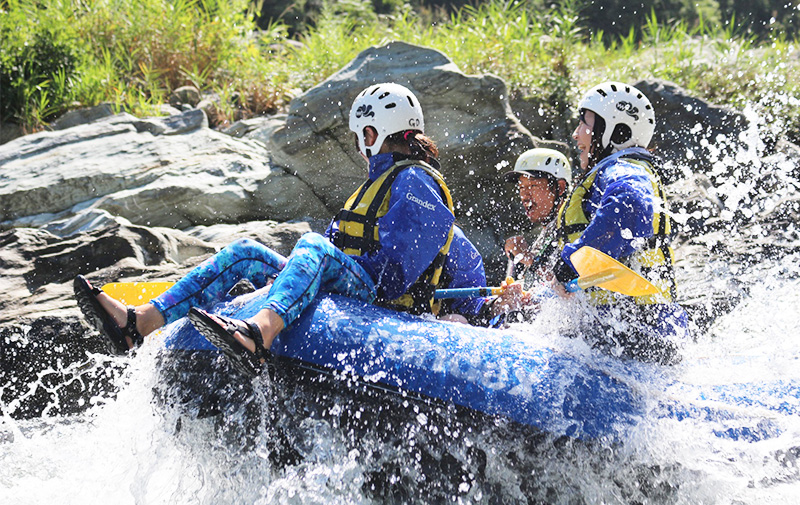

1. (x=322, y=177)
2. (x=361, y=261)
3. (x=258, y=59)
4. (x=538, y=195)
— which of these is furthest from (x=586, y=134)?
(x=258, y=59)

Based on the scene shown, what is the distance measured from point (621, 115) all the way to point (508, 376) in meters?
1.72

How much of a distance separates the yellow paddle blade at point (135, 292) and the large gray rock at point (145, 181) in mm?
2639

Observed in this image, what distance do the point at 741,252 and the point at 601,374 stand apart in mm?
3152

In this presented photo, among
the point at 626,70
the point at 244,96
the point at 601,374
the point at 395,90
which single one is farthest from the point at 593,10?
the point at 601,374

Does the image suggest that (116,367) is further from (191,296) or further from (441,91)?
(441,91)

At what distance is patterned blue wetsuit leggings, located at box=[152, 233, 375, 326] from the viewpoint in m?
3.02

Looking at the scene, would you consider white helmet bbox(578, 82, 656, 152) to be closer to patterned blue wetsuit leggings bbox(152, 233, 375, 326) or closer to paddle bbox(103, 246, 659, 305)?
paddle bbox(103, 246, 659, 305)

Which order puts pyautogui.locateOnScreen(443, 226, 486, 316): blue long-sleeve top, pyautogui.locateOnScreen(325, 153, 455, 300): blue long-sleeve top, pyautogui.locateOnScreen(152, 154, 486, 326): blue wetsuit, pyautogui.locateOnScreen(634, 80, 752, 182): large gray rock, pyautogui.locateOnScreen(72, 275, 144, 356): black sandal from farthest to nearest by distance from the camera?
pyautogui.locateOnScreen(634, 80, 752, 182): large gray rock → pyautogui.locateOnScreen(443, 226, 486, 316): blue long-sleeve top → pyautogui.locateOnScreen(325, 153, 455, 300): blue long-sleeve top → pyautogui.locateOnScreen(152, 154, 486, 326): blue wetsuit → pyautogui.locateOnScreen(72, 275, 144, 356): black sandal

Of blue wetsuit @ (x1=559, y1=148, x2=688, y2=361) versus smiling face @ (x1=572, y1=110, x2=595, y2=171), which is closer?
blue wetsuit @ (x1=559, y1=148, x2=688, y2=361)

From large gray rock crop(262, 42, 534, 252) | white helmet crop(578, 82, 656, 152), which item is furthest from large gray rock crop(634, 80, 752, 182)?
white helmet crop(578, 82, 656, 152)

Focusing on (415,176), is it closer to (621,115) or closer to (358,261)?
(358,261)

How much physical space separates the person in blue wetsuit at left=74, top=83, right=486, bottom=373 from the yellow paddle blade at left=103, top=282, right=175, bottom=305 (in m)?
0.32

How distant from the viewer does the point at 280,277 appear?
120 inches

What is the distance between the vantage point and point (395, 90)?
3.81 m
